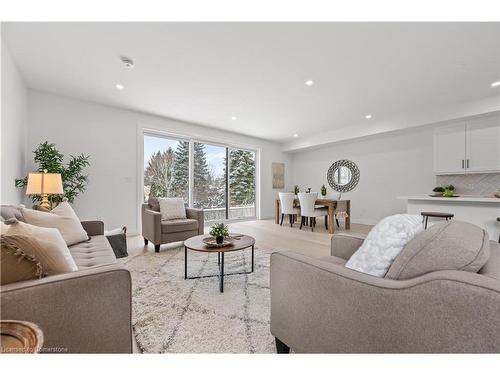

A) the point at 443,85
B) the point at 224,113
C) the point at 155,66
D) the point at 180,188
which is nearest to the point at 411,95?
the point at 443,85

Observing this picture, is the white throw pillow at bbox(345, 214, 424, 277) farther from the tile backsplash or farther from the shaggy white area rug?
the tile backsplash

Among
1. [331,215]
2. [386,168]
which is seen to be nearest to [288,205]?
[331,215]

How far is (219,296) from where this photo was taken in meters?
1.88

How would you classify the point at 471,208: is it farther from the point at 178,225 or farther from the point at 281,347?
the point at 178,225

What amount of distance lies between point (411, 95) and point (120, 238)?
4927 mm

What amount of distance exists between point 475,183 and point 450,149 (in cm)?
79

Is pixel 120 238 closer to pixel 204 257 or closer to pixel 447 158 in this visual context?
pixel 204 257

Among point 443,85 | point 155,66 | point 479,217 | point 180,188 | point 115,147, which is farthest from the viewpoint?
point 180,188

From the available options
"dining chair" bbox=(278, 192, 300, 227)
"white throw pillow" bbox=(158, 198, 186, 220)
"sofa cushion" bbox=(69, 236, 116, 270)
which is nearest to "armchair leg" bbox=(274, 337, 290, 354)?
"sofa cushion" bbox=(69, 236, 116, 270)

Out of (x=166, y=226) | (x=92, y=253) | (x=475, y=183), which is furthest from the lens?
(x=475, y=183)

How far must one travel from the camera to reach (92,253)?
5.97 feet

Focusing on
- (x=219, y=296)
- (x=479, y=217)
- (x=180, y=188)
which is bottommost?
(x=219, y=296)

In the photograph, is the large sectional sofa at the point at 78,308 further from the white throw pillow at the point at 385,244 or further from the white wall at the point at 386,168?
the white wall at the point at 386,168

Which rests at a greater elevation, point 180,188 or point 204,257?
point 180,188
